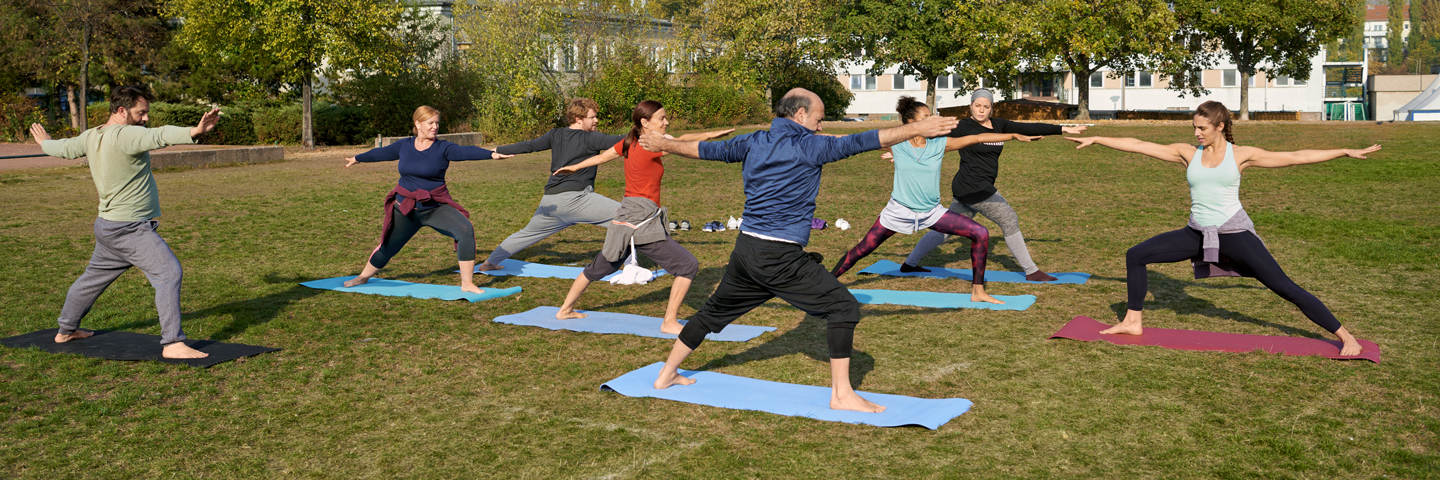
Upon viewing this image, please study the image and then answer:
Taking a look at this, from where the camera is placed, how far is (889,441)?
5.04 m

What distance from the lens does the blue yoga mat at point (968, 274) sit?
9.76 m

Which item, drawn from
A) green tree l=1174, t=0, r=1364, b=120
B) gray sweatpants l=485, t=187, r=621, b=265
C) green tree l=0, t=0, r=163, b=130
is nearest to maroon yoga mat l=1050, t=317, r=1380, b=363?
gray sweatpants l=485, t=187, r=621, b=265

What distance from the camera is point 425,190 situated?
28.8ft

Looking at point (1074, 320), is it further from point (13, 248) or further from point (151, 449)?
point (13, 248)

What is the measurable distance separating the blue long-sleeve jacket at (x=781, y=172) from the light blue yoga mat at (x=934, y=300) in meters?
3.29

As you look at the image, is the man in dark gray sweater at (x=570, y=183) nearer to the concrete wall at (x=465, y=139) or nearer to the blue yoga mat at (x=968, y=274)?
the blue yoga mat at (x=968, y=274)

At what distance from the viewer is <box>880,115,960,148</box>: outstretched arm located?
15.5ft

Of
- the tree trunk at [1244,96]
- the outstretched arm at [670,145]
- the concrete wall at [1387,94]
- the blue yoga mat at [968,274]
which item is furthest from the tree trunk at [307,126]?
the concrete wall at [1387,94]

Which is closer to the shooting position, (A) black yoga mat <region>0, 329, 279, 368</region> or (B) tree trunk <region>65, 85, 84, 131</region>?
(A) black yoga mat <region>0, 329, 279, 368</region>

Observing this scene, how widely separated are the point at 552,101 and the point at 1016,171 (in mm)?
16478

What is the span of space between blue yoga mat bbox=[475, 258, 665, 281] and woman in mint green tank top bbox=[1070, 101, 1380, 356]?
17.1ft

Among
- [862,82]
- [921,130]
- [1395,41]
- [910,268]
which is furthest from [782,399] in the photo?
[1395,41]

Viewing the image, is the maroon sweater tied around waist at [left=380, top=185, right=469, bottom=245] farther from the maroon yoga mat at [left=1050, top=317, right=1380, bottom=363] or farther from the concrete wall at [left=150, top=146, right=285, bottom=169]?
the concrete wall at [left=150, top=146, right=285, bottom=169]

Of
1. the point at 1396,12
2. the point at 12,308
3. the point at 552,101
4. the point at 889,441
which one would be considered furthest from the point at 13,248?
the point at 1396,12
